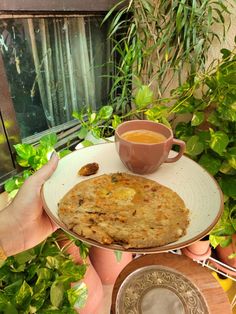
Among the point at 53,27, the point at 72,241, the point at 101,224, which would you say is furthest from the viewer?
the point at 53,27

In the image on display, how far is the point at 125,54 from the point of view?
1.19 m

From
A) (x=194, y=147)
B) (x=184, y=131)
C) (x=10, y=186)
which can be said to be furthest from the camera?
(x=184, y=131)

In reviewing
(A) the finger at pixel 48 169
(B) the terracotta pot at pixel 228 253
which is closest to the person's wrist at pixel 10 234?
(A) the finger at pixel 48 169

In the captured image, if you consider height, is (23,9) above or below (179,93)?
above

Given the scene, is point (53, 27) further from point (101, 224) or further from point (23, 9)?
point (101, 224)

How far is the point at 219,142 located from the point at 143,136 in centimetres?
45

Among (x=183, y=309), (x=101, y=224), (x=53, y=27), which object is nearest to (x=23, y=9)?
(x=53, y=27)

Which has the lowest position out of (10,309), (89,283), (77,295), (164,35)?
(89,283)

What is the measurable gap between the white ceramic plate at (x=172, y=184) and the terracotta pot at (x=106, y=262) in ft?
1.93

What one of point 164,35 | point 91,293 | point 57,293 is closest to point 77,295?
point 57,293

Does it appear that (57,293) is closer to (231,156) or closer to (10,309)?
(10,309)

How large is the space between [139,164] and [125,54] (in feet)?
2.60

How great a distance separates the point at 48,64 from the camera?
1.08 meters

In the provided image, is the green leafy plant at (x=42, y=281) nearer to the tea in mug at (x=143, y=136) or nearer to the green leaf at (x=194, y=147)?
the tea in mug at (x=143, y=136)
